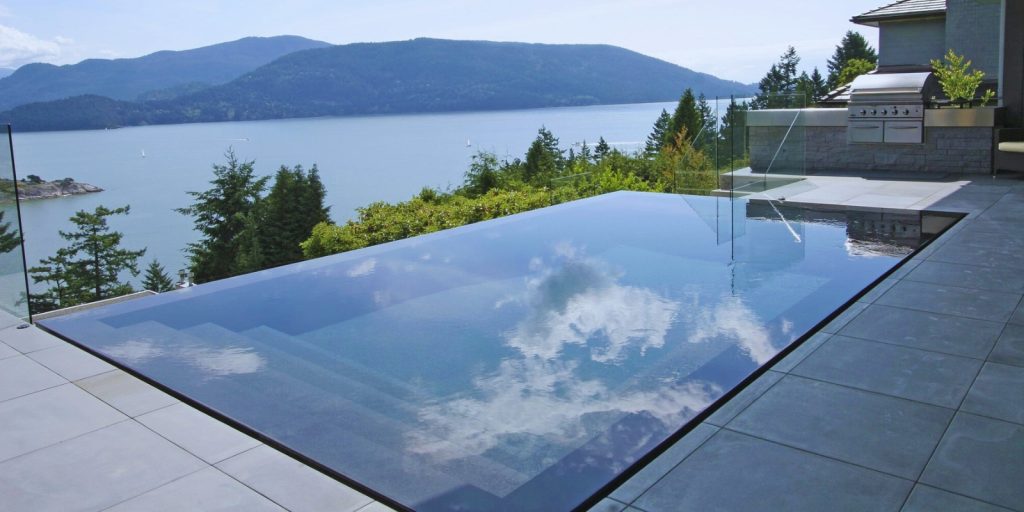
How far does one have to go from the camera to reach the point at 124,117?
5425 cm

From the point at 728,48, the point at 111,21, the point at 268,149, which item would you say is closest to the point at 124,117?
the point at 268,149

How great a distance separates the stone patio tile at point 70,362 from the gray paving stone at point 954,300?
4495mm

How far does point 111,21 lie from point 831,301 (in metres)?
36.6

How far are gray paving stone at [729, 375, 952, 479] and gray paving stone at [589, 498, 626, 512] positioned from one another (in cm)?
71

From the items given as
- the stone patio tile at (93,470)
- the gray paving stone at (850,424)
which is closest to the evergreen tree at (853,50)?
the gray paving stone at (850,424)

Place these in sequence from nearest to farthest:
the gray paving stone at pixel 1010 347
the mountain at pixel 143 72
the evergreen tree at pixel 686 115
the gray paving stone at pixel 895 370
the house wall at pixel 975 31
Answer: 1. the gray paving stone at pixel 895 370
2. the gray paving stone at pixel 1010 347
3. the house wall at pixel 975 31
4. the evergreen tree at pixel 686 115
5. the mountain at pixel 143 72

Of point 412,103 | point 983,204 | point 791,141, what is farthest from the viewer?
point 412,103

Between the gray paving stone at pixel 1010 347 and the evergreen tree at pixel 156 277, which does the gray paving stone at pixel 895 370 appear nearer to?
the gray paving stone at pixel 1010 347

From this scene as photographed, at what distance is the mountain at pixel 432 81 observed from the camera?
68875mm

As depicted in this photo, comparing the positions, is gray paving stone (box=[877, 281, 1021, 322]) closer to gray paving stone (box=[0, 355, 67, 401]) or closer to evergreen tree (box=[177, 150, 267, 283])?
gray paving stone (box=[0, 355, 67, 401])

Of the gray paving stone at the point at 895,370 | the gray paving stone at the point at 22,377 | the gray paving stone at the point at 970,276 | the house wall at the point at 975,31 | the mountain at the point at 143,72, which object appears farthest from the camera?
the mountain at the point at 143,72

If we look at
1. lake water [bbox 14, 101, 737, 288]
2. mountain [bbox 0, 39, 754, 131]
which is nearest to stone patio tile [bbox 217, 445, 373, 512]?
lake water [bbox 14, 101, 737, 288]

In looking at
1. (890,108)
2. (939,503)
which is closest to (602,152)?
(890,108)

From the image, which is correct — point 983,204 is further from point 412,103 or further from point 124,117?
point 412,103
